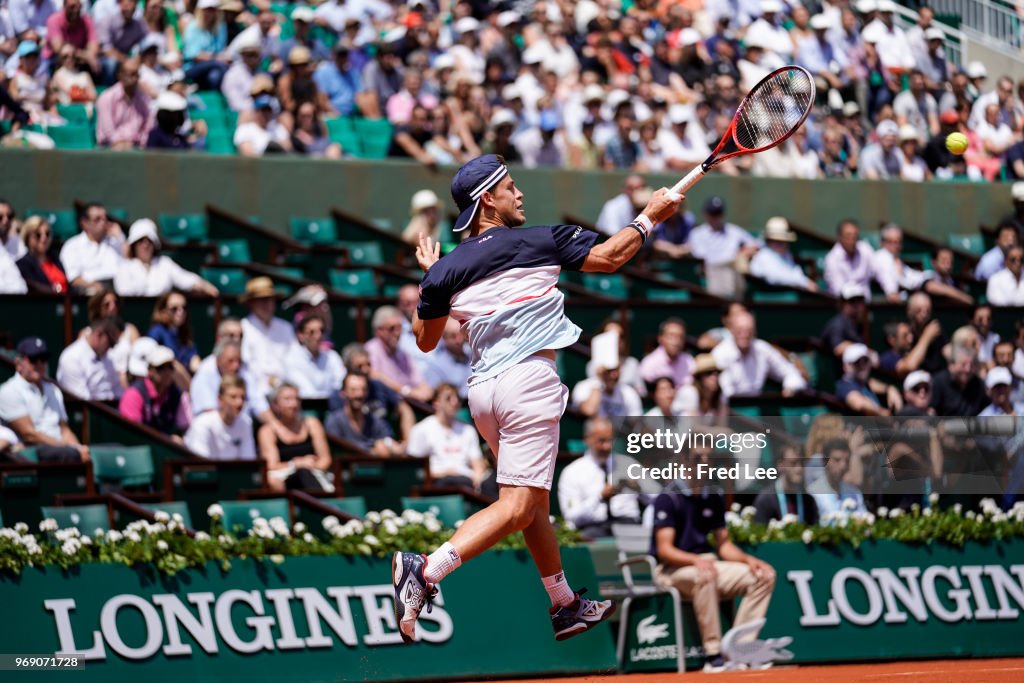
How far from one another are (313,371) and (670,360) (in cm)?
300

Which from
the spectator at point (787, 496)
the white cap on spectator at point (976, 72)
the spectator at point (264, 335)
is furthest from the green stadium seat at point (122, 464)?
the white cap on spectator at point (976, 72)

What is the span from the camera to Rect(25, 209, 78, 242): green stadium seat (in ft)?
44.5

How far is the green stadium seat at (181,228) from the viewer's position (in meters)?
14.2

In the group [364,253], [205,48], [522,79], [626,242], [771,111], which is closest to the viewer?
[626,242]

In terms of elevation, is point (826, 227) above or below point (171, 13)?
below

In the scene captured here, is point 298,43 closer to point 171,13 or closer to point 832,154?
point 171,13

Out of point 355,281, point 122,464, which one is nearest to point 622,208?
point 355,281

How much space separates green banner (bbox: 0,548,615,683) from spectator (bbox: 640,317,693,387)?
11.3 ft

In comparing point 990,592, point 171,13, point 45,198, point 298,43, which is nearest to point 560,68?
point 298,43

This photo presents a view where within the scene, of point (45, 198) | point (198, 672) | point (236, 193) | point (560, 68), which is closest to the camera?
point (198, 672)

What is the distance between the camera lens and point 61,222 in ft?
44.8

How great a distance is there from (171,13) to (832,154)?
25.2 ft

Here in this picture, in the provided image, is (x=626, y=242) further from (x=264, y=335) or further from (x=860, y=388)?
(x=860, y=388)

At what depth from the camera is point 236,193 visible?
15.0 metres
